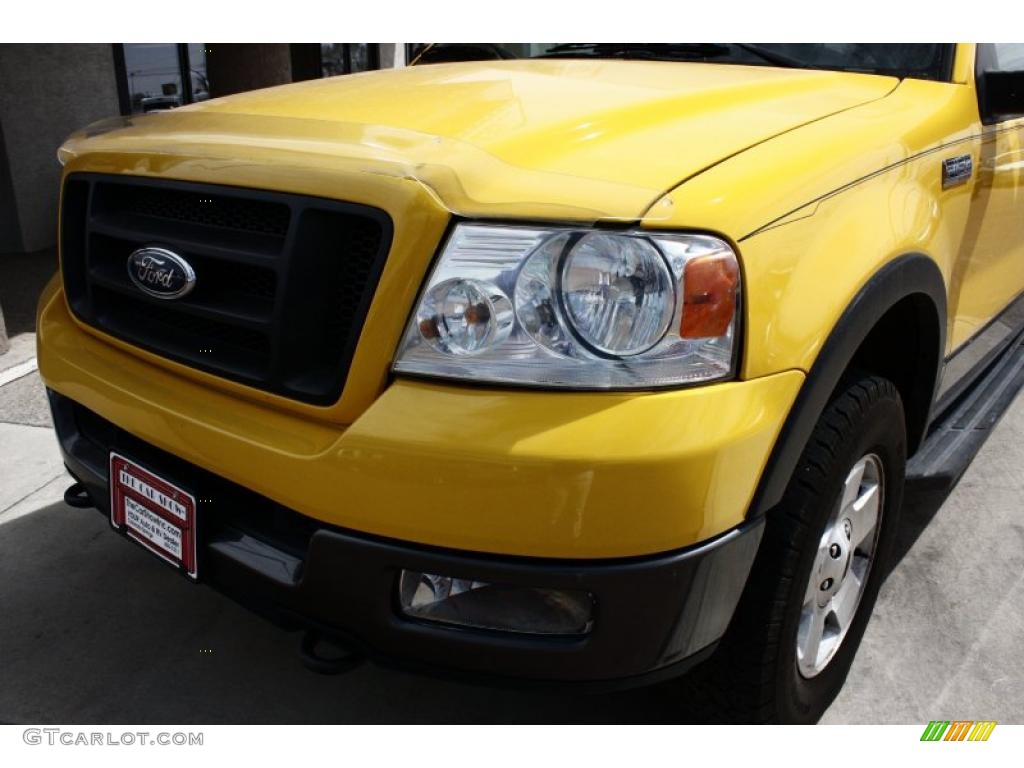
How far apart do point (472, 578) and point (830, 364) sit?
2.45 ft

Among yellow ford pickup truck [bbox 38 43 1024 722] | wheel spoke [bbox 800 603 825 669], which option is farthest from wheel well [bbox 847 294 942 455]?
wheel spoke [bbox 800 603 825 669]

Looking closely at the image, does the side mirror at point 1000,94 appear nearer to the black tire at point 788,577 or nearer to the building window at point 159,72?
the black tire at point 788,577

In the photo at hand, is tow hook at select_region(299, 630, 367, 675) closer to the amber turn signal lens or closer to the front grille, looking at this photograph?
the front grille

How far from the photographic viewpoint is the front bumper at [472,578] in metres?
1.49

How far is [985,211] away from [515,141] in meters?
1.51

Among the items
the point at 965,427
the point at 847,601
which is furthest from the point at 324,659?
the point at 965,427

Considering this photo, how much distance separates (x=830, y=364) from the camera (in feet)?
5.48

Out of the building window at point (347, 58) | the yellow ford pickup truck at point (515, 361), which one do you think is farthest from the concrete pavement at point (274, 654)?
the building window at point (347, 58)

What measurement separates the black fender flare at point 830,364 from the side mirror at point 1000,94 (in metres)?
0.66

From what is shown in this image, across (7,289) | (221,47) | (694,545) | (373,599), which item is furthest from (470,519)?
(221,47)

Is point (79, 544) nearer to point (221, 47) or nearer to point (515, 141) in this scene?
point (515, 141)

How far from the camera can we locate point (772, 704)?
1.91 m

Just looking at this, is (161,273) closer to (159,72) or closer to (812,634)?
(812,634)

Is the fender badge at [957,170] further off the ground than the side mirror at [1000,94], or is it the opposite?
the side mirror at [1000,94]
